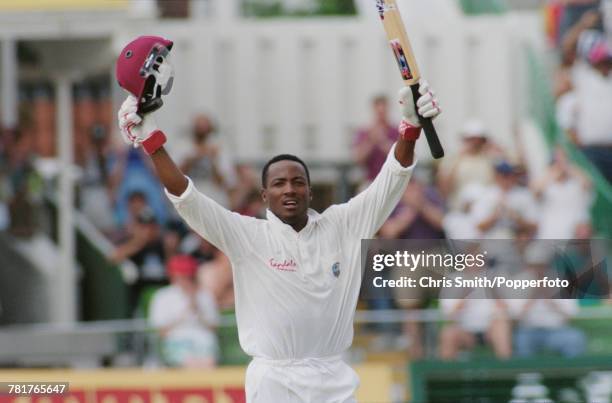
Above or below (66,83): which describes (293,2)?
above

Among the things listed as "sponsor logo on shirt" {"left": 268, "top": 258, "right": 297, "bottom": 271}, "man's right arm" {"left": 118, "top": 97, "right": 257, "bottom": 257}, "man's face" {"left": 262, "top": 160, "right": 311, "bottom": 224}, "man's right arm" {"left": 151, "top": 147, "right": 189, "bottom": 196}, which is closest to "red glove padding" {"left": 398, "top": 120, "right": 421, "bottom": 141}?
"man's face" {"left": 262, "top": 160, "right": 311, "bottom": 224}

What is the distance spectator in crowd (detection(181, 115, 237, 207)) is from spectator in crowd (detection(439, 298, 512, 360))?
299 centimetres

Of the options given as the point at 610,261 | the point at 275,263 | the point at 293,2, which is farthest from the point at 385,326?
the point at 293,2

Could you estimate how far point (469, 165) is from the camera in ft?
46.9

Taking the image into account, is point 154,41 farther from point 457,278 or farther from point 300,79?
point 300,79

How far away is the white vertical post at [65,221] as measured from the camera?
1505 centimetres

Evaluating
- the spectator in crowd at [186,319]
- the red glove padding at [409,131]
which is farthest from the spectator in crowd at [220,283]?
the red glove padding at [409,131]

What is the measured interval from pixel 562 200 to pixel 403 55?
6.14 m

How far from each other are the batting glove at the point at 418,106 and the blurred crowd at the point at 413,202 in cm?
439

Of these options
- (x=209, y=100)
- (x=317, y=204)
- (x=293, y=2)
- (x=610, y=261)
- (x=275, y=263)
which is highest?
(x=293, y=2)

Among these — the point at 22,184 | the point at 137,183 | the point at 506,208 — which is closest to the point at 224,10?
the point at 137,183

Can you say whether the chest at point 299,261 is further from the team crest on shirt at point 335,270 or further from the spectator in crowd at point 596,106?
the spectator in crowd at point 596,106

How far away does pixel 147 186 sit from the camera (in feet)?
48.4

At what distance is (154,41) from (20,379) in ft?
15.8
